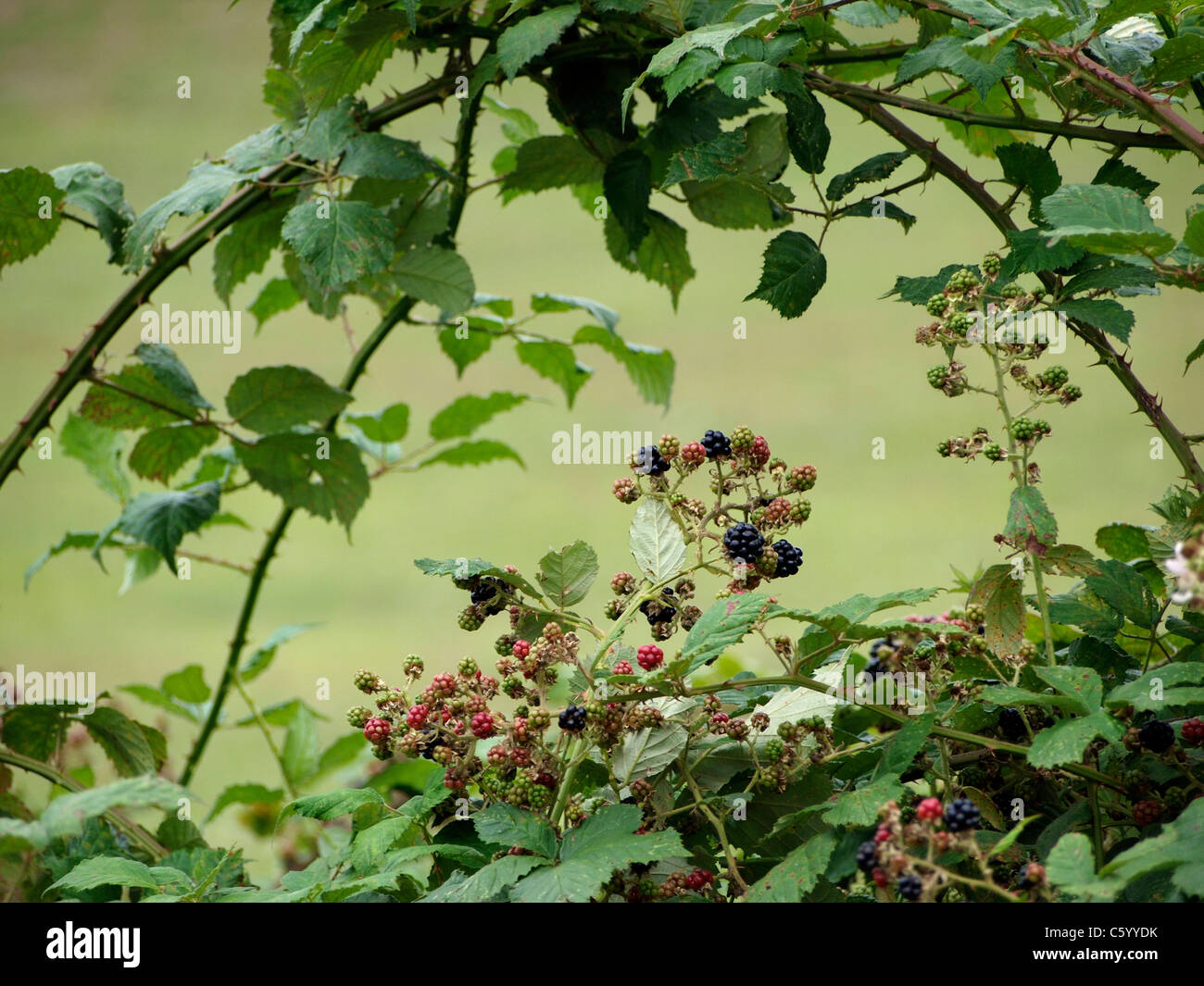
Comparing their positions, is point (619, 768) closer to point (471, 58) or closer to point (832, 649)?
point (832, 649)

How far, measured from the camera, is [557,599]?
0.64 meters

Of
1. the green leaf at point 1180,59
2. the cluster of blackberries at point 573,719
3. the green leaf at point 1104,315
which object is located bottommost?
the cluster of blackberries at point 573,719

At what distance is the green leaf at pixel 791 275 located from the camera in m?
0.71

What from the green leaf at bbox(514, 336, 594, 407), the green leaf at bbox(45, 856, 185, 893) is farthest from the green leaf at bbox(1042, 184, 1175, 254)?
the green leaf at bbox(514, 336, 594, 407)

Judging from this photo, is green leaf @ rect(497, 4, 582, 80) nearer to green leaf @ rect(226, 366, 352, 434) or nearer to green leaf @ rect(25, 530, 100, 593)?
green leaf @ rect(226, 366, 352, 434)

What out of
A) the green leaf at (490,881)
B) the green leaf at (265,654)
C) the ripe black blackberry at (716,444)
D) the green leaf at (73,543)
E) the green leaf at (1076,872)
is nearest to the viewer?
the green leaf at (1076,872)

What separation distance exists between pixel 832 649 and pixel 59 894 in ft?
1.92

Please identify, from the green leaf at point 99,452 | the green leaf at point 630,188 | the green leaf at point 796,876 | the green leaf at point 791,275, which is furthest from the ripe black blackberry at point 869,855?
the green leaf at point 99,452

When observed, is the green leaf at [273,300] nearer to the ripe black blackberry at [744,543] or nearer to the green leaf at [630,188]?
the green leaf at [630,188]

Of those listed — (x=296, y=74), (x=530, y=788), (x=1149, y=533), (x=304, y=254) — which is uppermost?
(x=296, y=74)

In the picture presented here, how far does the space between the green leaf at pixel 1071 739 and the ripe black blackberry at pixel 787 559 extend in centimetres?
15

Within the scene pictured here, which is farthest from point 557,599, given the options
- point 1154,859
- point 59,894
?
point 59,894

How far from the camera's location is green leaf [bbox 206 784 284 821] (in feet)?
3.97

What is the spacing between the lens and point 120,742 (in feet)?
3.09
